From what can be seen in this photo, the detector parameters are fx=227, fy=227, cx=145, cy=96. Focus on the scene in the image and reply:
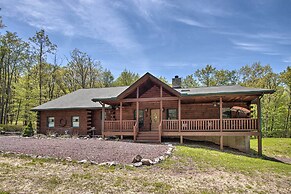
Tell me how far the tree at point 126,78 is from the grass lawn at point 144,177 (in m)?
32.5

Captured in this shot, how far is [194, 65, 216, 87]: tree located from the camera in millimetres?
38438

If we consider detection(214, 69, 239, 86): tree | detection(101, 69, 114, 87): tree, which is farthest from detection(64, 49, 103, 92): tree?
detection(214, 69, 239, 86): tree

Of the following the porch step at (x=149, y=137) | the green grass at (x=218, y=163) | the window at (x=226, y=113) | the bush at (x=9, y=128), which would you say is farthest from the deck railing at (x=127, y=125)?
the bush at (x=9, y=128)

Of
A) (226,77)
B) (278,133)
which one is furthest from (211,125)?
(226,77)

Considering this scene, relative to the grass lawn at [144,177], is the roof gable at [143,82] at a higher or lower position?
higher

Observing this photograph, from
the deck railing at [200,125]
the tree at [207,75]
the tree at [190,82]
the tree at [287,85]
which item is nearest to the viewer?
the deck railing at [200,125]

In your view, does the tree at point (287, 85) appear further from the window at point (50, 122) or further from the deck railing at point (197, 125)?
the window at point (50, 122)

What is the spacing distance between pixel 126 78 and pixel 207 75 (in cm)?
1454

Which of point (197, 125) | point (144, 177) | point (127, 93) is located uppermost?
point (127, 93)

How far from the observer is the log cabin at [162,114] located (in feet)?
46.7

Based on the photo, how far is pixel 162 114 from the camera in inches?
702

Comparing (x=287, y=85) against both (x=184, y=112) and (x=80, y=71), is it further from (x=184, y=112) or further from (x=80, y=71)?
(x=80, y=71)

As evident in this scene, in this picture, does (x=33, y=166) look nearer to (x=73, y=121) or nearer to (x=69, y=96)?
(x=73, y=121)

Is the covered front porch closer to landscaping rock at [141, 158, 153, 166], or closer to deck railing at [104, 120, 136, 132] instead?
deck railing at [104, 120, 136, 132]
